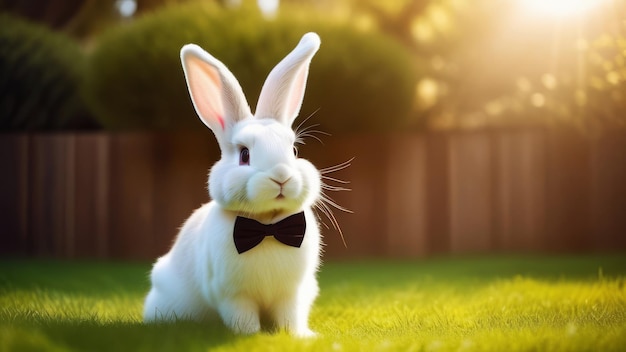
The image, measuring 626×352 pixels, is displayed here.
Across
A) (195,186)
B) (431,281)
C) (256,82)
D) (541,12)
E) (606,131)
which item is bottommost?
(431,281)

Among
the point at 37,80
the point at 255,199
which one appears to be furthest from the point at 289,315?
the point at 37,80

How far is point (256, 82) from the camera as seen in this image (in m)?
7.36

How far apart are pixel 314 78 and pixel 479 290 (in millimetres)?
3088

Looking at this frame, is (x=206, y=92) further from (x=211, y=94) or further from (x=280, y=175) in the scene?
(x=280, y=175)

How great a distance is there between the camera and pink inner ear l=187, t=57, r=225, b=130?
363cm

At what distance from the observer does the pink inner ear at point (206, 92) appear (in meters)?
3.63

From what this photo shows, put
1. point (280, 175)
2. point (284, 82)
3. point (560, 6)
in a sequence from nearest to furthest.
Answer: point (280, 175) < point (284, 82) < point (560, 6)

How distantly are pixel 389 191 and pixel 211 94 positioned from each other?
193 inches

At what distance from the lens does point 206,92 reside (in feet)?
11.9

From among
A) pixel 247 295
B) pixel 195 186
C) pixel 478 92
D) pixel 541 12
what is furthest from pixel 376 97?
pixel 247 295

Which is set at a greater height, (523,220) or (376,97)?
(376,97)

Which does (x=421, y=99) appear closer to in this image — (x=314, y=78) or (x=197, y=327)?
(x=314, y=78)

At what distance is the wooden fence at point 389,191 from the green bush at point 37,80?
22.8 inches

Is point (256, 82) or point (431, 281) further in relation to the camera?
point (256, 82)
